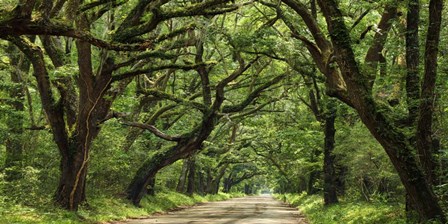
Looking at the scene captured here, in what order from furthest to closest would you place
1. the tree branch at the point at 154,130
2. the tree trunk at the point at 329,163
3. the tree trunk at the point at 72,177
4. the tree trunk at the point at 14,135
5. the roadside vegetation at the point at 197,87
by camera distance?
1. the tree trunk at the point at 329,163
2. the tree branch at the point at 154,130
3. the tree trunk at the point at 14,135
4. the tree trunk at the point at 72,177
5. the roadside vegetation at the point at 197,87

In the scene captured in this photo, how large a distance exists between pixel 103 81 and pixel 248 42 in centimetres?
565

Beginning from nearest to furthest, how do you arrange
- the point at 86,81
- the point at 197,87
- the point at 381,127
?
the point at 381,127, the point at 86,81, the point at 197,87

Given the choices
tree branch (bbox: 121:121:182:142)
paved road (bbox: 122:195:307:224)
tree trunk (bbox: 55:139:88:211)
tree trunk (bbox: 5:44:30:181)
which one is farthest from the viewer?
tree branch (bbox: 121:121:182:142)

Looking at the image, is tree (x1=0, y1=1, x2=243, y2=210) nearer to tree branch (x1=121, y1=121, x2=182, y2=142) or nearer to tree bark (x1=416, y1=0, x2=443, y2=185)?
tree branch (x1=121, y1=121, x2=182, y2=142)

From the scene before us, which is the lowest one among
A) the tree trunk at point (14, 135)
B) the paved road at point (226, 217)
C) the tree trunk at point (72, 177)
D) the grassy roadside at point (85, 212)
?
the paved road at point (226, 217)

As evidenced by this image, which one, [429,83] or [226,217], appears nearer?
[429,83]

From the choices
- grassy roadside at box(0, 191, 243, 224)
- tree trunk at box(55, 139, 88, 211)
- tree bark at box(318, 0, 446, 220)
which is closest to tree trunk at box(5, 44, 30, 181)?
grassy roadside at box(0, 191, 243, 224)

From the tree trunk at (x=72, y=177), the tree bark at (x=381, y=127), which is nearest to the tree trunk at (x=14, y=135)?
the tree trunk at (x=72, y=177)

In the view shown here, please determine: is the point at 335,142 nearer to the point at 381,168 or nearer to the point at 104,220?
the point at 381,168

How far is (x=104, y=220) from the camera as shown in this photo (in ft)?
52.5

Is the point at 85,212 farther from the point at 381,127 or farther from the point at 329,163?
the point at 329,163

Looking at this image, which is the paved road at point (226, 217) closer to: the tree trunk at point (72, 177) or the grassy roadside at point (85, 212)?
the grassy roadside at point (85, 212)

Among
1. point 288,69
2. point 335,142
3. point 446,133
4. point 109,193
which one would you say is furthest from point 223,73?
point 446,133

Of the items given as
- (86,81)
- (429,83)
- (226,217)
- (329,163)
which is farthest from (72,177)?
(329,163)
